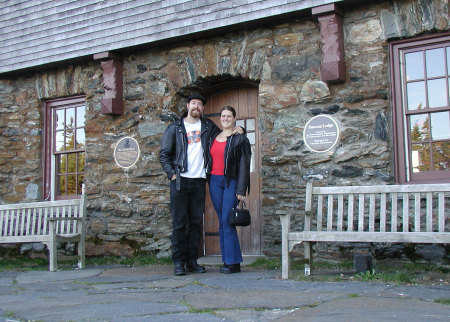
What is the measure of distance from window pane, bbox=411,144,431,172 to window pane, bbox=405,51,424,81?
822 millimetres

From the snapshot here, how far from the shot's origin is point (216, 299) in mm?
4246

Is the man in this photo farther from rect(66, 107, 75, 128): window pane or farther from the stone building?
rect(66, 107, 75, 128): window pane

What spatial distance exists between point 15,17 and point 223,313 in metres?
7.40

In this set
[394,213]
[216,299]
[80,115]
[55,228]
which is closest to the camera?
[216,299]

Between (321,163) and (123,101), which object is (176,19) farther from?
(321,163)

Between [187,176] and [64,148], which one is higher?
[64,148]

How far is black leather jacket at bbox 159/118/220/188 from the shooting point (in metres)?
6.01

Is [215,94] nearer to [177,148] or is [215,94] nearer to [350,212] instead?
[177,148]

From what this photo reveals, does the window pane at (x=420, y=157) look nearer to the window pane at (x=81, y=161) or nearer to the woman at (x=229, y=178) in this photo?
the woman at (x=229, y=178)

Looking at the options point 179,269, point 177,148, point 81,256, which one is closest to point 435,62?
point 177,148

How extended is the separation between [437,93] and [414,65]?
1.41ft

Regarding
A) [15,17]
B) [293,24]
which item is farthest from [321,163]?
[15,17]

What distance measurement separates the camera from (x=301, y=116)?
6.86 m

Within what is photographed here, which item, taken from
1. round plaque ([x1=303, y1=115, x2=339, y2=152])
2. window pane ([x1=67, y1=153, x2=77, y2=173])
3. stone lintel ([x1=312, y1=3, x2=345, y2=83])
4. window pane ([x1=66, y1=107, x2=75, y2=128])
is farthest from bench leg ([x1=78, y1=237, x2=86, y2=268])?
stone lintel ([x1=312, y1=3, x2=345, y2=83])
